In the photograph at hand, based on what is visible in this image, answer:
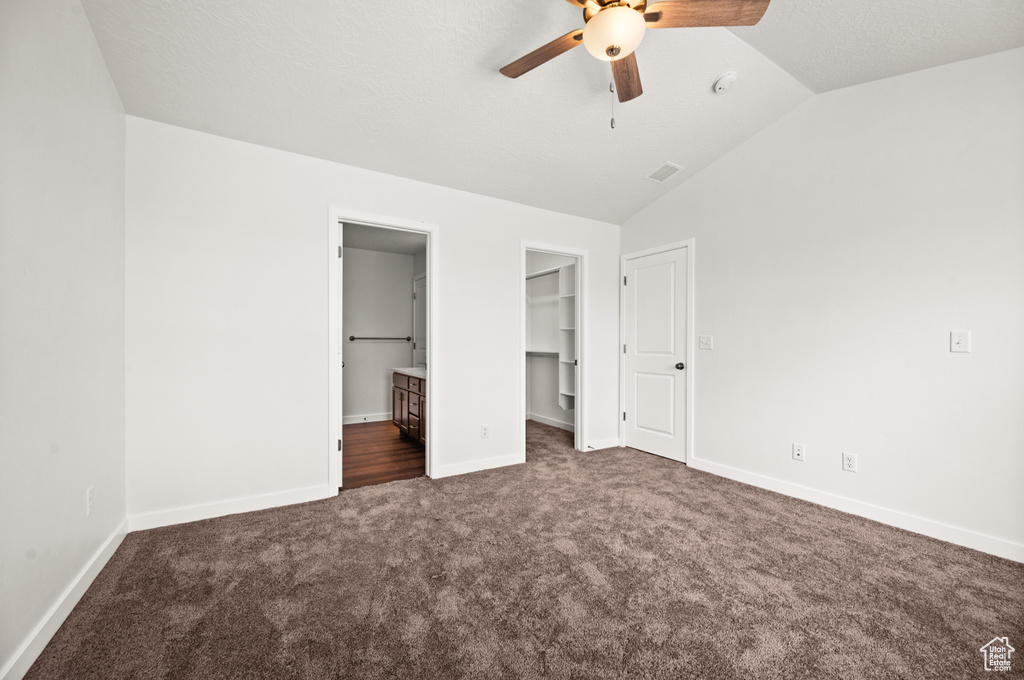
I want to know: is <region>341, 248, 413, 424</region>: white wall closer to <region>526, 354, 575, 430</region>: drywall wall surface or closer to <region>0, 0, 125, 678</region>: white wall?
<region>526, 354, 575, 430</region>: drywall wall surface

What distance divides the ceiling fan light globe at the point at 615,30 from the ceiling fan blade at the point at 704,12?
68 millimetres

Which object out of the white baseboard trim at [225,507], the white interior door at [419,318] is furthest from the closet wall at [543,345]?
the white baseboard trim at [225,507]

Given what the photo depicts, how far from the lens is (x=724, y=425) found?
3484 mm

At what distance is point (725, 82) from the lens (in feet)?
8.57

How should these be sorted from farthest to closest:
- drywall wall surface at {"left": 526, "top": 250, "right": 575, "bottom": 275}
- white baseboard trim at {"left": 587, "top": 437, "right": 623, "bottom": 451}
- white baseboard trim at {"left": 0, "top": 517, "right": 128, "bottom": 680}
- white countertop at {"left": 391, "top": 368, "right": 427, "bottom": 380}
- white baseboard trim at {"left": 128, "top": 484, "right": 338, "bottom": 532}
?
drywall wall surface at {"left": 526, "top": 250, "right": 575, "bottom": 275} < white baseboard trim at {"left": 587, "top": 437, "right": 623, "bottom": 451} < white countertop at {"left": 391, "top": 368, "right": 427, "bottom": 380} < white baseboard trim at {"left": 128, "top": 484, "right": 338, "bottom": 532} < white baseboard trim at {"left": 0, "top": 517, "right": 128, "bottom": 680}

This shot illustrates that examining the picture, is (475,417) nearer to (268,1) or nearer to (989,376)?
(268,1)

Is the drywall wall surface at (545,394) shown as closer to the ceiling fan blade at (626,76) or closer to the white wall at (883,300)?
the white wall at (883,300)

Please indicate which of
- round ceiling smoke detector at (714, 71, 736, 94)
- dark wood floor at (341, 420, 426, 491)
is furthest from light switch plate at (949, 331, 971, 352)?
dark wood floor at (341, 420, 426, 491)

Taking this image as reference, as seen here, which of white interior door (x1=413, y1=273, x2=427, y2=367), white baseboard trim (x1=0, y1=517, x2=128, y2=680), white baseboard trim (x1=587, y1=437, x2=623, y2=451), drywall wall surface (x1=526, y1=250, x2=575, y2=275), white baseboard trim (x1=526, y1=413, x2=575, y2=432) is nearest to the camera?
white baseboard trim (x1=0, y1=517, x2=128, y2=680)

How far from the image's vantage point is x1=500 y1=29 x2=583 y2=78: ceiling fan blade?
171 centimetres

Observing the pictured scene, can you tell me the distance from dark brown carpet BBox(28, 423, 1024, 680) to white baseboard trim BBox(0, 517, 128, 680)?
4 centimetres

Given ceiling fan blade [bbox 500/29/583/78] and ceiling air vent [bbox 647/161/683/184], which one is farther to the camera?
ceiling air vent [bbox 647/161/683/184]

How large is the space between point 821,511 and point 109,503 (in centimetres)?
422

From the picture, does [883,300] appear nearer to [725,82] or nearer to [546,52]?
[725,82]
